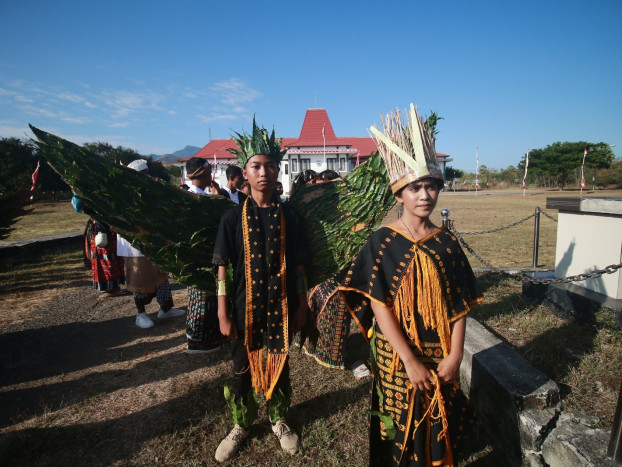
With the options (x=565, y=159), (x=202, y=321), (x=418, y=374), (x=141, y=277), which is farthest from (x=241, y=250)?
(x=565, y=159)

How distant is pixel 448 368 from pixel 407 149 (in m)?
1.05

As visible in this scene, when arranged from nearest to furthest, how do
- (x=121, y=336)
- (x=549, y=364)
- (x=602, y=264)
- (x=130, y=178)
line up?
(x=130, y=178), (x=549, y=364), (x=602, y=264), (x=121, y=336)

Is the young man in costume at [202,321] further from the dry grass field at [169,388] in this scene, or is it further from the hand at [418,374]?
the hand at [418,374]

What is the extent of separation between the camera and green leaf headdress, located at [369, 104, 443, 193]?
158cm

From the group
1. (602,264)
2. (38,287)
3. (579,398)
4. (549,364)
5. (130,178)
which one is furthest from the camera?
(38,287)

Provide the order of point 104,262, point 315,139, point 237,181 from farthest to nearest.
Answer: point 315,139 < point 104,262 < point 237,181

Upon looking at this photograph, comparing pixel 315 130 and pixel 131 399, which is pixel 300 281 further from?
pixel 315 130

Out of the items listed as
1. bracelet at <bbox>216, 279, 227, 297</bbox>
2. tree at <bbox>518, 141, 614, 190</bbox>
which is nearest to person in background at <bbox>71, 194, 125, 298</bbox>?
bracelet at <bbox>216, 279, 227, 297</bbox>

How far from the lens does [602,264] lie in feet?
11.5

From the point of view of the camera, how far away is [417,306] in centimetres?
161

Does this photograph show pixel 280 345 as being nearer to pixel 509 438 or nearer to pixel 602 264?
pixel 509 438

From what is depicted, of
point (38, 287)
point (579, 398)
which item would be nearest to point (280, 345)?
point (579, 398)

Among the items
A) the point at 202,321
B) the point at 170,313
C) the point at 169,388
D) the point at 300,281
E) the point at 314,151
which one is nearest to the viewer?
the point at 300,281

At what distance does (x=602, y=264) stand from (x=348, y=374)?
2.90 meters
